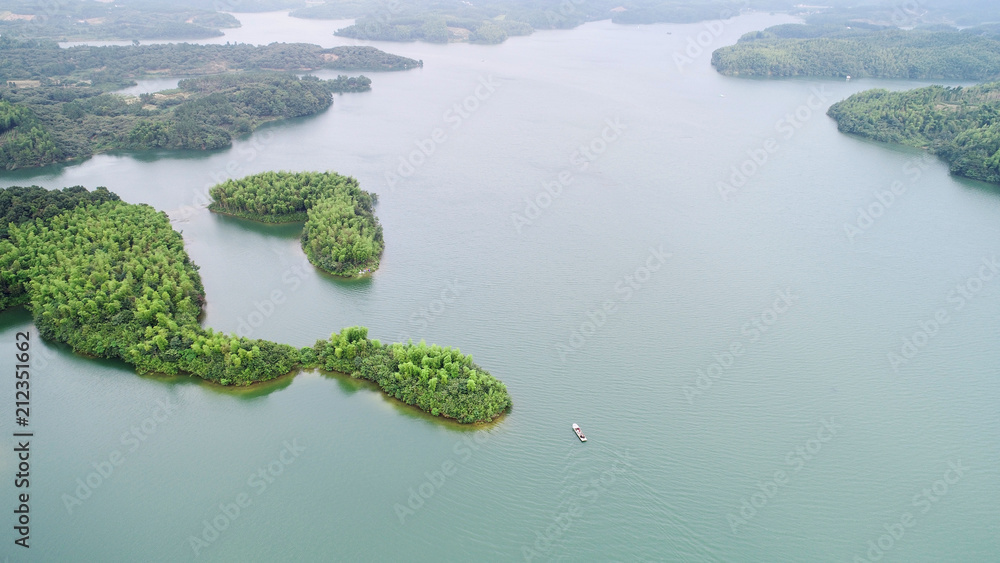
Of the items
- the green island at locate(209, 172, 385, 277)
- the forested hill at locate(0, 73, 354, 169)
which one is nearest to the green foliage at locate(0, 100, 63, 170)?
the forested hill at locate(0, 73, 354, 169)

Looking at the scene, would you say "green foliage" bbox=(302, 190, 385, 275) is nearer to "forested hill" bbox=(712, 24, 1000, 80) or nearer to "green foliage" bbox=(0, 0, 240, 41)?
"forested hill" bbox=(712, 24, 1000, 80)

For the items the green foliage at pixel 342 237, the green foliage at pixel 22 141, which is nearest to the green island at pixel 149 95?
the green foliage at pixel 22 141

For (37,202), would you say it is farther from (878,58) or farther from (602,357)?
(878,58)

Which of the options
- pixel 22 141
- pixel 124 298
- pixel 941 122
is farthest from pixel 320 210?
pixel 941 122

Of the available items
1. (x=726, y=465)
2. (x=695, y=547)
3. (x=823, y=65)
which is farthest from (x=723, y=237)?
(x=823, y=65)

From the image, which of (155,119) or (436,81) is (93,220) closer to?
(155,119)

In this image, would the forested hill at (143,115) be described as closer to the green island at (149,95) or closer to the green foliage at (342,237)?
the green island at (149,95)
